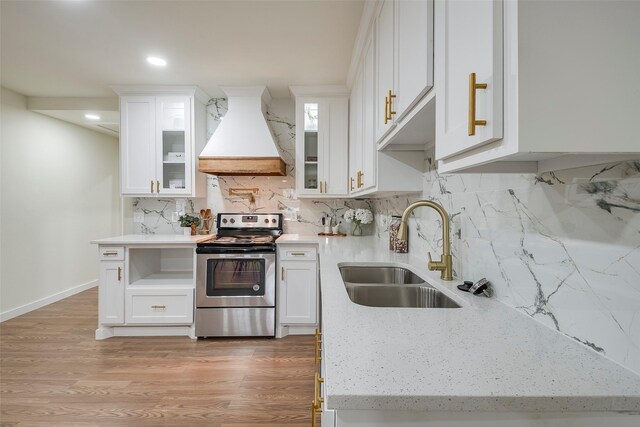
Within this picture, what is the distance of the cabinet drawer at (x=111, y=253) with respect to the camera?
2826 mm

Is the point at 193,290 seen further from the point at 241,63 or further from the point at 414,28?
the point at 414,28

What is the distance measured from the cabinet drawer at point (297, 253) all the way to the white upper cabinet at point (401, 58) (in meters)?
1.44

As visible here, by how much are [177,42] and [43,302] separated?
11.6 ft

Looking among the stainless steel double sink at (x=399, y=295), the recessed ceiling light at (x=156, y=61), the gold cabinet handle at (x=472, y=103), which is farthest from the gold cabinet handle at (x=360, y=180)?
the recessed ceiling light at (x=156, y=61)

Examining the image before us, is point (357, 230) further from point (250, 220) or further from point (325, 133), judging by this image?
point (250, 220)

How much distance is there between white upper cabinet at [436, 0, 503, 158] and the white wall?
441cm

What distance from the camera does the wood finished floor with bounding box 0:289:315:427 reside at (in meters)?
1.80

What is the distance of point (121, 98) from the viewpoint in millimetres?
3127

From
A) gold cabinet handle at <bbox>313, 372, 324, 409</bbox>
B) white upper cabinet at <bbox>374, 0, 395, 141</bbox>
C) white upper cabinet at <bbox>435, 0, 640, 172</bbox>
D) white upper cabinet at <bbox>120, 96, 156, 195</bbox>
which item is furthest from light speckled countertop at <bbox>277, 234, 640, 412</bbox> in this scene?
white upper cabinet at <bbox>120, 96, 156, 195</bbox>

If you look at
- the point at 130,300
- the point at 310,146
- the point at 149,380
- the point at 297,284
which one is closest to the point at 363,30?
the point at 310,146

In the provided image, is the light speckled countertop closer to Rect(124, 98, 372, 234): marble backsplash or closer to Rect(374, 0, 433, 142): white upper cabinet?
Rect(374, 0, 433, 142): white upper cabinet

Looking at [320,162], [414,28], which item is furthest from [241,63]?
[414,28]

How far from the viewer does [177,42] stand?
234 cm

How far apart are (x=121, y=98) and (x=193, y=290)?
6.93 feet
